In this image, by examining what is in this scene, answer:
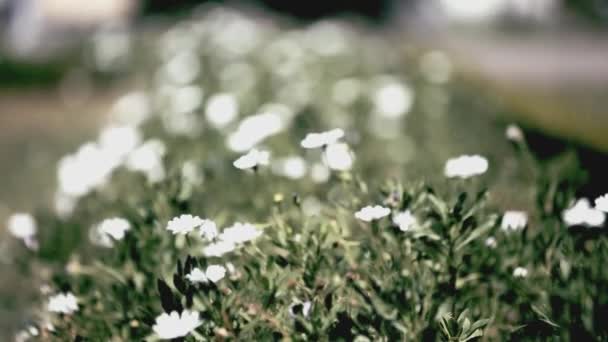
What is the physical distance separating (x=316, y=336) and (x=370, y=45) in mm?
6718

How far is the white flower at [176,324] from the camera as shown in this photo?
187 centimetres

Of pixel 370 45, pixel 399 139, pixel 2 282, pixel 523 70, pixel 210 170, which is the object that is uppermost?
pixel 210 170

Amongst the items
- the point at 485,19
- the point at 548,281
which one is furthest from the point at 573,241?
the point at 485,19

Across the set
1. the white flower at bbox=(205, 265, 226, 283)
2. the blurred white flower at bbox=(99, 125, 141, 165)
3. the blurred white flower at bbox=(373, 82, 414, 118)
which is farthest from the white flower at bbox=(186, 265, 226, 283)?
the blurred white flower at bbox=(373, 82, 414, 118)

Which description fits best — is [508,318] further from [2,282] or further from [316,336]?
[2,282]

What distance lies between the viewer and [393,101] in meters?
5.30

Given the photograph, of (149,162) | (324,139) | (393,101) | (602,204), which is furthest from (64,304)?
(393,101)

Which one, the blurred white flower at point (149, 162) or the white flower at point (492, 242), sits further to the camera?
the blurred white flower at point (149, 162)

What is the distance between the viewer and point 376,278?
2066mm

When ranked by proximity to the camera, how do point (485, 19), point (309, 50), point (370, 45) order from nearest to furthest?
point (309, 50)
point (370, 45)
point (485, 19)

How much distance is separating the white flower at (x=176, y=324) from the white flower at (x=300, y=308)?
0.26m

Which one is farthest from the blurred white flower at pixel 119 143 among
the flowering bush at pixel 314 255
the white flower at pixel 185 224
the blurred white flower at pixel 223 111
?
the white flower at pixel 185 224

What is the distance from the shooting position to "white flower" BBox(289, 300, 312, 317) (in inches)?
79.7

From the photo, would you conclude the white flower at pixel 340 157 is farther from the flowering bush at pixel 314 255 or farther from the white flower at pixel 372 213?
the white flower at pixel 372 213
